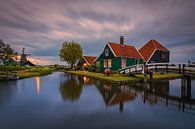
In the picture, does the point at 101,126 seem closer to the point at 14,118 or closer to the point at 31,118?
the point at 31,118

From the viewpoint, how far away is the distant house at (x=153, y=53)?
4072cm

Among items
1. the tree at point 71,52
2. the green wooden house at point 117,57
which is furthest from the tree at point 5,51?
the green wooden house at point 117,57

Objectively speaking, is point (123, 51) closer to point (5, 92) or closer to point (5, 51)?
point (5, 92)

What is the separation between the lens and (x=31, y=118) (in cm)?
748

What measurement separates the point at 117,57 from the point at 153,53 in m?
13.6

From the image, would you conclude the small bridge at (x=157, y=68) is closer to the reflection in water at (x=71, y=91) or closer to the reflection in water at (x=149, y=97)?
the reflection in water at (x=149, y=97)

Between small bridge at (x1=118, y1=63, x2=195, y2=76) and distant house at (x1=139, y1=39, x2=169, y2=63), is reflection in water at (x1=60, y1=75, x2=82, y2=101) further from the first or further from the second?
distant house at (x1=139, y1=39, x2=169, y2=63)

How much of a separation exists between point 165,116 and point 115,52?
26.5 meters

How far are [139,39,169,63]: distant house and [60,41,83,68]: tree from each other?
28.8 metres

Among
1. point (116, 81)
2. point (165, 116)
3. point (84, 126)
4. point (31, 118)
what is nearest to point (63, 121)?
point (84, 126)

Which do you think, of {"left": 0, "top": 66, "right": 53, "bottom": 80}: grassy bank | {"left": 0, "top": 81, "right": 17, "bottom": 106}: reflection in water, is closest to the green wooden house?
{"left": 0, "top": 66, "right": 53, "bottom": 80}: grassy bank

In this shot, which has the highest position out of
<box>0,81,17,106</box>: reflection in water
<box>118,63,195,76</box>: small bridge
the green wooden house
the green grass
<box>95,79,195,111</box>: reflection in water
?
the green wooden house

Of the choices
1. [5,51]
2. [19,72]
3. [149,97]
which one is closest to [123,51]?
[149,97]

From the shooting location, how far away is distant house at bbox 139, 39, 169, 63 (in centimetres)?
4072
